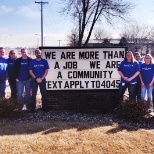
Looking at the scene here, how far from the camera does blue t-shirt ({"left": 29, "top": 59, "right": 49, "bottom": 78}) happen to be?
834 centimetres

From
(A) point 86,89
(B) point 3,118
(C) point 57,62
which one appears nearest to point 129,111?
(A) point 86,89

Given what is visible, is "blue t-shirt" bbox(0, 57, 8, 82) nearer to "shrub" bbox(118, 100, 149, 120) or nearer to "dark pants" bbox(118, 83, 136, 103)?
"dark pants" bbox(118, 83, 136, 103)

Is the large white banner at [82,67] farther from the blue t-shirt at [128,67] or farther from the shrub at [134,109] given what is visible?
the shrub at [134,109]

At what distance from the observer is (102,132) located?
6484 mm

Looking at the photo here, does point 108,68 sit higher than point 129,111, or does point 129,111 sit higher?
point 108,68

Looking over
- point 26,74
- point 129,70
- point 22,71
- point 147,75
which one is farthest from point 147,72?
point 22,71

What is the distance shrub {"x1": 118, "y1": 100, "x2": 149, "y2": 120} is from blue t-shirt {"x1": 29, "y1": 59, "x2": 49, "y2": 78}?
2.42 metres

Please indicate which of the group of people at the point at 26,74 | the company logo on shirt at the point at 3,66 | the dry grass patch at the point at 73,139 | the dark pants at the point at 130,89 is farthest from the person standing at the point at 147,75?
the company logo on shirt at the point at 3,66

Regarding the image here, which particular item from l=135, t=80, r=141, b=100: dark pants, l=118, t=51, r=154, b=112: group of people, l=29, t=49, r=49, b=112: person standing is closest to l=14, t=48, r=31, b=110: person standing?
l=29, t=49, r=49, b=112: person standing

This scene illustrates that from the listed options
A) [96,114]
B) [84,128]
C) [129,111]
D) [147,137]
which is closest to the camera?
[147,137]

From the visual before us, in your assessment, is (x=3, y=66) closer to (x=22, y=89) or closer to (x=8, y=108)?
(x=22, y=89)

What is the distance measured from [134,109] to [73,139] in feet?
7.43

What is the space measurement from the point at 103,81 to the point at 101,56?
759 millimetres

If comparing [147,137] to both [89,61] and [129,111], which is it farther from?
[89,61]
